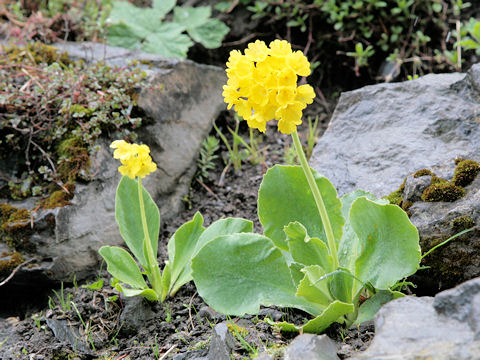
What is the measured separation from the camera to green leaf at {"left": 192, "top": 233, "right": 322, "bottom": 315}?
1.96 meters

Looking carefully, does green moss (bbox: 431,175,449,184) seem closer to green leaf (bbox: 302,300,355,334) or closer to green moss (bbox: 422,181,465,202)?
green moss (bbox: 422,181,465,202)

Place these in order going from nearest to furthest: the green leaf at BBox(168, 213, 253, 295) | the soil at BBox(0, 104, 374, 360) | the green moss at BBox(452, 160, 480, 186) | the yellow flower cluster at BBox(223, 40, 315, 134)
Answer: the yellow flower cluster at BBox(223, 40, 315, 134), the soil at BBox(0, 104, 374, 360), the green moss at BBox(452, 160, 480, 186), the green leaf at BBox(168, 213, 253, 295)

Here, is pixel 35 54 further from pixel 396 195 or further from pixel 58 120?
pixel 396 195

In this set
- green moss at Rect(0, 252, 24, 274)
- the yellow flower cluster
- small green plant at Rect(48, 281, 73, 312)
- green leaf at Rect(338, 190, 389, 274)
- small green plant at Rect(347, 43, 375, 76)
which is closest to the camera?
the yellow flower cluster

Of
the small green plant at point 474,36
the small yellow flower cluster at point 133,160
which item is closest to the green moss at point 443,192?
the small yellow flower cluster at point 133,160

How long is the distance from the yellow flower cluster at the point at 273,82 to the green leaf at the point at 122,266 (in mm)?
1093

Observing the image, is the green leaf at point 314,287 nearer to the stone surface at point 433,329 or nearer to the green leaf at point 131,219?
the stone surface at point 433,329

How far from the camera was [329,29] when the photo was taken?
179 inches

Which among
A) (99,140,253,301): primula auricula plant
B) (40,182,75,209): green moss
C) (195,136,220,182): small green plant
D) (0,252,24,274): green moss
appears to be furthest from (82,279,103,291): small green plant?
(195,136,220,182): small green plant

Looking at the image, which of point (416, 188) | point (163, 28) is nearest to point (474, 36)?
point (416, 188)

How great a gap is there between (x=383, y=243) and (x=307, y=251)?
0.94 feet

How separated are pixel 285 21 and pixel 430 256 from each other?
311 centimetres

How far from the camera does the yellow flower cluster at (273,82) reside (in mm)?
1611

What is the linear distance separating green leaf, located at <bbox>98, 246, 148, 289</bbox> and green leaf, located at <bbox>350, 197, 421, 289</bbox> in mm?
1058
